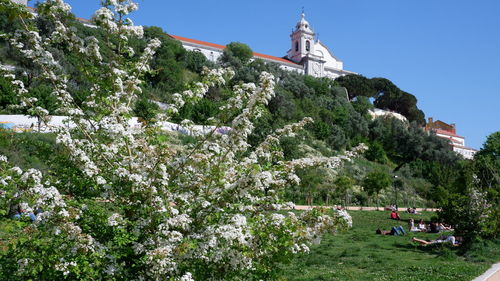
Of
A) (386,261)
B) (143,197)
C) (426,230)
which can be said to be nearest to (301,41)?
(426,230)

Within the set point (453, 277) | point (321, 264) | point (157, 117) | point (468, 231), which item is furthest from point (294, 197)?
point (157, 117)

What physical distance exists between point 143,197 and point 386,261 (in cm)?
869

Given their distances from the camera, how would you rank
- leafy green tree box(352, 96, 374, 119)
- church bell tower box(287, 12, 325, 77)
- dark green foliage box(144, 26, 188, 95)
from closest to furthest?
dark green foliage box(144, 26, 188, 95)
leafy green tree box(352, 96, 374, 119)
church bell tower box(287, 12, 325, 77)

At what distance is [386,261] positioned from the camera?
38.6 ft

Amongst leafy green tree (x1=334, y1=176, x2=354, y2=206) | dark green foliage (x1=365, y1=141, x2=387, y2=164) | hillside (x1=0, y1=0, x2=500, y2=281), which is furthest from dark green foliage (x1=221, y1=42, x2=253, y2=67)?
hillside (x1=0, y1=0, x2=500, y2=281)

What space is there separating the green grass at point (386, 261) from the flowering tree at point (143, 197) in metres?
3.15

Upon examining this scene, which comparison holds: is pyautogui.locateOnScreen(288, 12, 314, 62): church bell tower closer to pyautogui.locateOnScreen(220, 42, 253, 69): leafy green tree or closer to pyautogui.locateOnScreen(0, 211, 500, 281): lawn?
pyautogui.locateOnScreen(220, 42, 253, 69): leafy green tree

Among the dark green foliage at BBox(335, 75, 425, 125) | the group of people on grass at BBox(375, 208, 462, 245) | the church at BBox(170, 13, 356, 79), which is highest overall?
the church at BBox(170, 13, 356, 79)

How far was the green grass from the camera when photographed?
9.73 m

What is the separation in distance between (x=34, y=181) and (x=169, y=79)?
5686cm

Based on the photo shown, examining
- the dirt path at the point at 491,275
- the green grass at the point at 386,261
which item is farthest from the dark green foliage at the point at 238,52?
the dirt path at the point at 491,275

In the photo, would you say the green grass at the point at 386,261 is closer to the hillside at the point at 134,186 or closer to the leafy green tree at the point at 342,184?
the hillside at the point at 134,186

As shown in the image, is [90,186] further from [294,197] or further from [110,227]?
[294,197]

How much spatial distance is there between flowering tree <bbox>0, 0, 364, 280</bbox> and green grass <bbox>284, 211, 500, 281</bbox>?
3.15 meters
